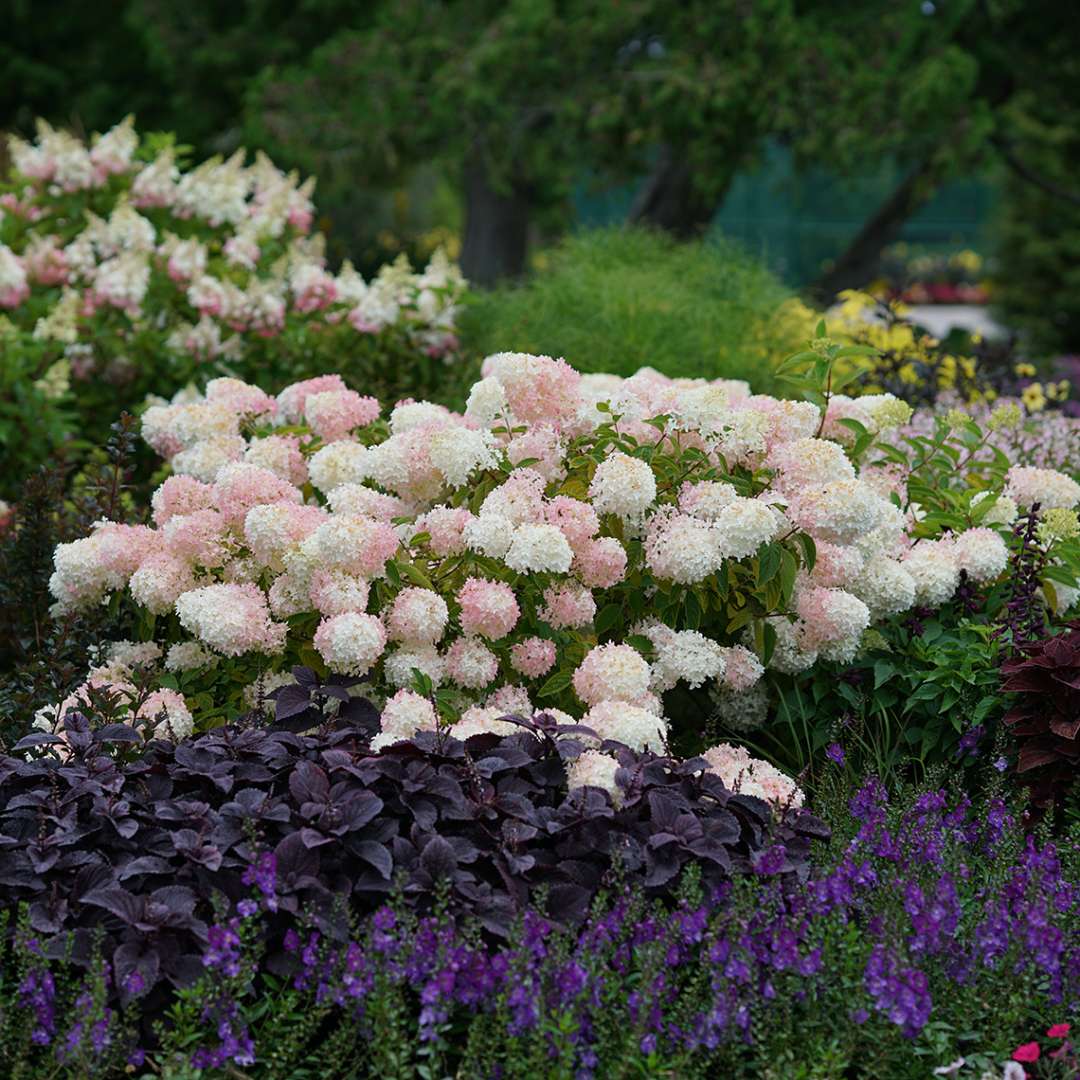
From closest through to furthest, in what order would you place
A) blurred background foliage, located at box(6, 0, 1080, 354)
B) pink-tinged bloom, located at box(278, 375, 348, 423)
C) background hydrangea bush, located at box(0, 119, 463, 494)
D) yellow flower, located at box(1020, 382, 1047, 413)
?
pink-tinged bloom, located at box(278, 375, 348, 423) < background hydrangea bush, located at box(0, 119, 463, 494) < yellow flower, located at box(1020, 382, 1047, 413) < blurred background foliage, located at box(6, 0, 1080, 354)

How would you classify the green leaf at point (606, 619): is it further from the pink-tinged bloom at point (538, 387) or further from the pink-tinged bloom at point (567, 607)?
the pink-tinged bloom at point (538, 387)

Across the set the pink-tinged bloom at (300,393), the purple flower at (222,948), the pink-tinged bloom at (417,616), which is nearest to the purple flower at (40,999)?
the purple flower at (222,948)

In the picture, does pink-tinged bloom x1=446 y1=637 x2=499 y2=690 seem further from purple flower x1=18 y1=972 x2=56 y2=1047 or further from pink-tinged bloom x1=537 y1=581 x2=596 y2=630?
purple flower x1=18 y1=972 x2=56 y2=1047

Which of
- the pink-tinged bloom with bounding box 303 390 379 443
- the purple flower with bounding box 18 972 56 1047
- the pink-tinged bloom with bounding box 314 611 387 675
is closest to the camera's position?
the purple flower with bounding box 18 972 56 1047

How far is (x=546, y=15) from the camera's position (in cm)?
995

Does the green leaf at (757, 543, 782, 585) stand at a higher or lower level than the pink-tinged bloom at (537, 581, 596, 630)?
higher

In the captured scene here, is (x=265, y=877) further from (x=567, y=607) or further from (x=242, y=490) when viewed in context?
(x=242, y=490)

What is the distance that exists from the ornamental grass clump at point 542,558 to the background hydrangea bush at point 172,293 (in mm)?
2348

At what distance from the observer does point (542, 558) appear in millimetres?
3213

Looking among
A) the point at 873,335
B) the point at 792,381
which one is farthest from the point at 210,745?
the point at 873,335

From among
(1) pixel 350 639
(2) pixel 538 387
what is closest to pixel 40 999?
(1) pixel 350 639

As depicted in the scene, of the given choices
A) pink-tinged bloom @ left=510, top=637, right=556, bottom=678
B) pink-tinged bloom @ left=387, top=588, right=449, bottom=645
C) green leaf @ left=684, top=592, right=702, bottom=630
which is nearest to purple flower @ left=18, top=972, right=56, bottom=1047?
pink-tinged bloom @ left=387, top=588, right=449, bottom=645

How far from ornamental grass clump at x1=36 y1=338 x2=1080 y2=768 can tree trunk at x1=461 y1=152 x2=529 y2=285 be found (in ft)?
28.9

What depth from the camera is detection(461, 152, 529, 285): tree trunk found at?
41.1ft
